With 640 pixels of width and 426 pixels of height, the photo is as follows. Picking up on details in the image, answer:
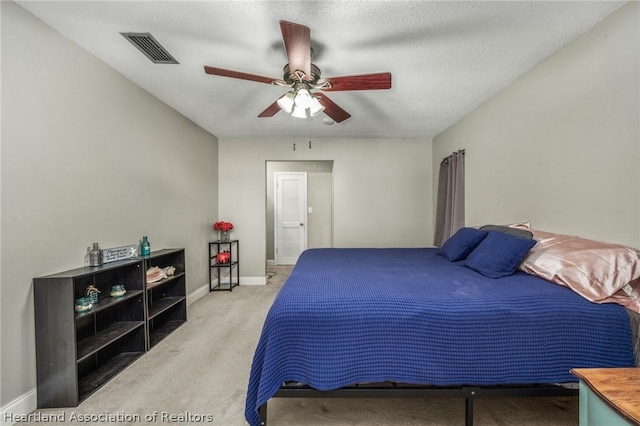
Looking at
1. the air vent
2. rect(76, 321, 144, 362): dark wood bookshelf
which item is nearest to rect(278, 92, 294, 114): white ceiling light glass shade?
the air vent

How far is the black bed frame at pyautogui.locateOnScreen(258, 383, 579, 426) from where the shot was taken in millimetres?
1301

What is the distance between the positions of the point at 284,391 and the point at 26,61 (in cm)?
246

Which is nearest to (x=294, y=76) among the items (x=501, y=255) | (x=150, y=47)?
(x=150, y=47)

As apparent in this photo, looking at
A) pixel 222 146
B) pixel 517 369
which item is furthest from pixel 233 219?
pixel 517 369

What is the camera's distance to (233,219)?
4.24 metres

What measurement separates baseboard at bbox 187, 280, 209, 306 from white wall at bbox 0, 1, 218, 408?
961 millimetres

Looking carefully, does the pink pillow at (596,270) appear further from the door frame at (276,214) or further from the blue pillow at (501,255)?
the door frame at (276,214)

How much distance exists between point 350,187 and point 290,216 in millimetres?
1965

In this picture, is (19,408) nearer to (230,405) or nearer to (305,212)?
(230,405)

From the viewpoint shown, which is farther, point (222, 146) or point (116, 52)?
A: point (222, 146)

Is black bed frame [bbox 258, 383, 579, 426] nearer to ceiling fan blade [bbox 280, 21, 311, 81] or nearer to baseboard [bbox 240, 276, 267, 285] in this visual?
ceiling fan blade [bbox 280, 21, 311, 81]

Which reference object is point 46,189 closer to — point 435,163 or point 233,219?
point 233,219

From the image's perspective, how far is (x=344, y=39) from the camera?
5.79 feet

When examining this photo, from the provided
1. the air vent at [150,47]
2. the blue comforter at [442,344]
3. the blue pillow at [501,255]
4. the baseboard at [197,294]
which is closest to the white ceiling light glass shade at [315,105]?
the air vent at [150,47]
